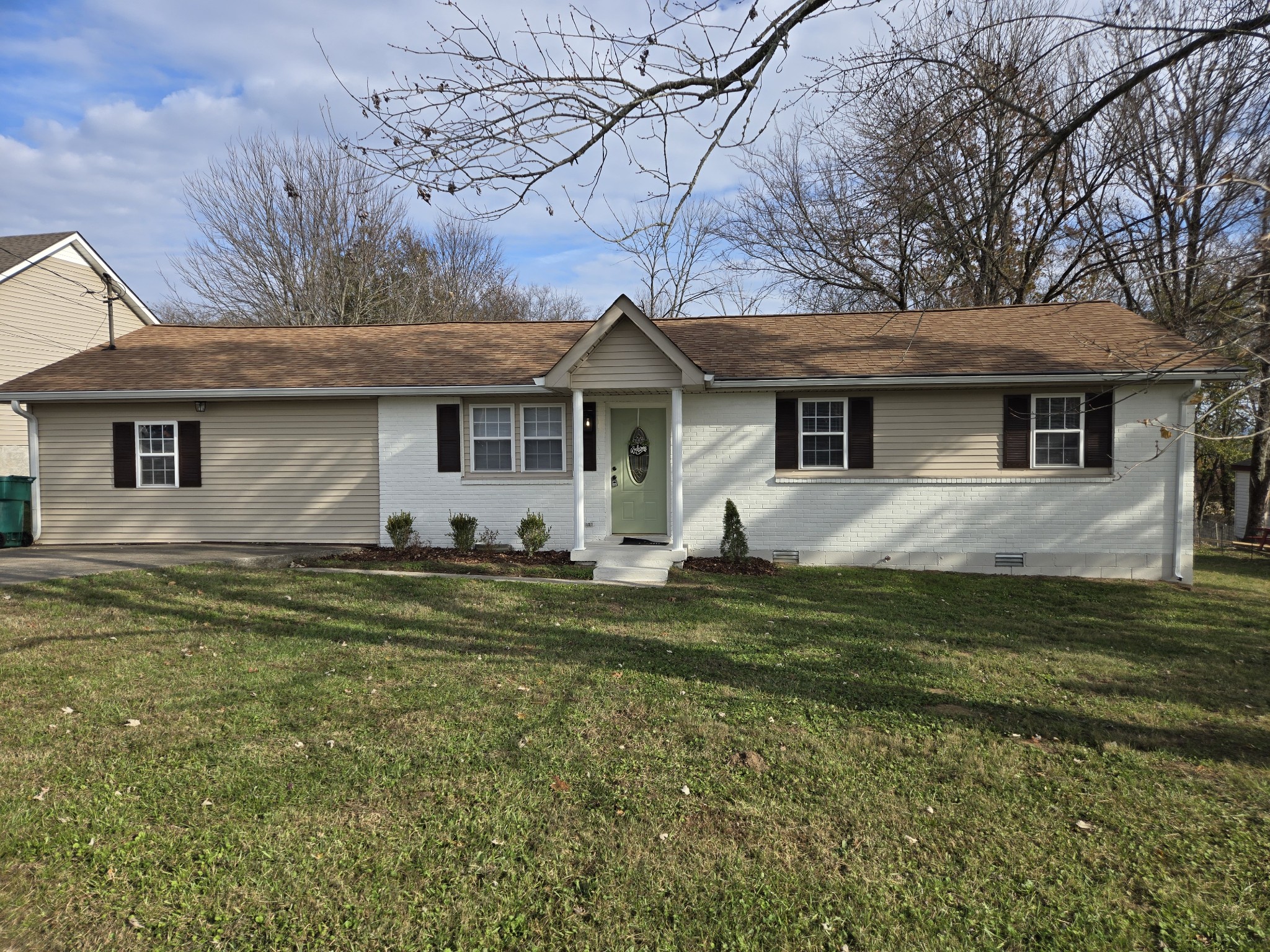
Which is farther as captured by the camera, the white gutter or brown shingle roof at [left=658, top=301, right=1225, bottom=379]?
the white gutter

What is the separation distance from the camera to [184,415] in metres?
13.2

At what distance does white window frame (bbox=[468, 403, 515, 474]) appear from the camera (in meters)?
13.0

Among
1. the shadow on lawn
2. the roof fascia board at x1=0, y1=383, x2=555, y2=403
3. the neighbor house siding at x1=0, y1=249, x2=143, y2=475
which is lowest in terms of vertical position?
the shadow on lawn

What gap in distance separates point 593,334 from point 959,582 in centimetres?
690

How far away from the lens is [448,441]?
42.6ft

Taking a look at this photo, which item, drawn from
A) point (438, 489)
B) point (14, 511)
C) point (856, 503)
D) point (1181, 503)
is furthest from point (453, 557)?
point (1181, 503)

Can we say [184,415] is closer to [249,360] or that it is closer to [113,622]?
[249,360]

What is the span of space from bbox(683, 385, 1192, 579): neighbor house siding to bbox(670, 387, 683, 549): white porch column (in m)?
0.76

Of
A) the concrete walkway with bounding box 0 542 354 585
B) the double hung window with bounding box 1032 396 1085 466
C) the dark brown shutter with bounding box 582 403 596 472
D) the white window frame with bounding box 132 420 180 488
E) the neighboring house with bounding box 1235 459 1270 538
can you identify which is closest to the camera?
the concrete walkway with bounding box 0 542 354 585

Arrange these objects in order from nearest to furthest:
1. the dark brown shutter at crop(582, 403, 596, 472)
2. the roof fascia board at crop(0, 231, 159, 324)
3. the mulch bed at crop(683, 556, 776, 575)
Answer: the mulch bed at crop(683, 556, 776, 575), the dark brown shutter at crop(582, 403, 596, 472), the roof fascia board at crop(0, 231, 159, 324)

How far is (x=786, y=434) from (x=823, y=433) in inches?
24.6

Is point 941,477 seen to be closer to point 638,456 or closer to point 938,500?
point 938,500

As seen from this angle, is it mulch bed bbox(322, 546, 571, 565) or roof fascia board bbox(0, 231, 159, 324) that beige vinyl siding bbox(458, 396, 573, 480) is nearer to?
mulch bed bbox(322, 546, 571, 565)

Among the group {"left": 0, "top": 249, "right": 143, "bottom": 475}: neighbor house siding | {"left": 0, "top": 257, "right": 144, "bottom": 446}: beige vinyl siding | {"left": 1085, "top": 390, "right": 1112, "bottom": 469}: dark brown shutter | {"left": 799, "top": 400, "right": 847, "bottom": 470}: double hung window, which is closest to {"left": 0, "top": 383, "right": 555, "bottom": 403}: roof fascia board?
{"left": 799, "top": 400, "right": 847, "bottom": 470}: double hung window
